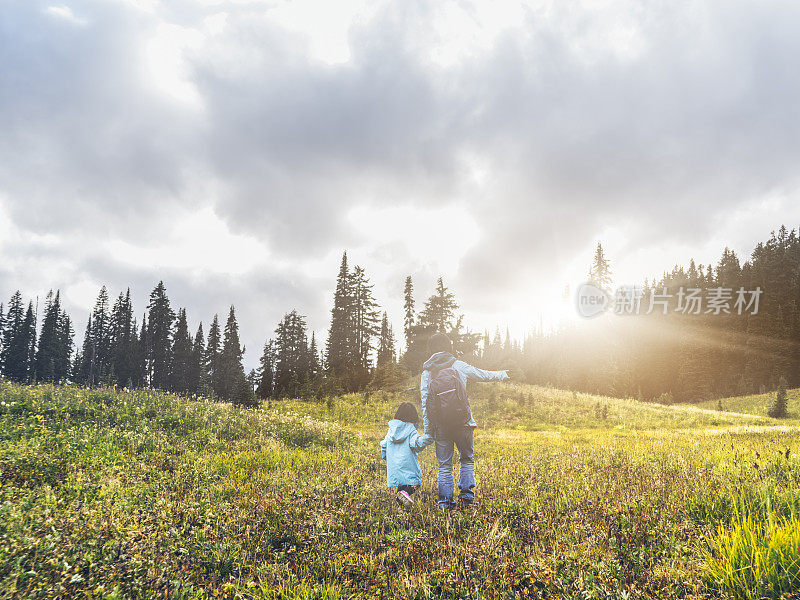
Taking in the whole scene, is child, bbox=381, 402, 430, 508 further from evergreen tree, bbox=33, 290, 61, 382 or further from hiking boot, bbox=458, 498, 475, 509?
evergreen tree, bbox=33, 290, 61, 382

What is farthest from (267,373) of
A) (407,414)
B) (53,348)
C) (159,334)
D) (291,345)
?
(407,414)

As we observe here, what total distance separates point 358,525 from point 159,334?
69.9 metres

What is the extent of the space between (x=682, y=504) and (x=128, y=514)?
7019mm

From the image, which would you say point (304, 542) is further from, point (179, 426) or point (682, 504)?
point (179, 426)

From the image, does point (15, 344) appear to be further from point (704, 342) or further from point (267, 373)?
point (704, 342)

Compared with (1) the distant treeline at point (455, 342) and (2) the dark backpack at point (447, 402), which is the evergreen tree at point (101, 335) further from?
(2) the dark backpack at point (447, 402)

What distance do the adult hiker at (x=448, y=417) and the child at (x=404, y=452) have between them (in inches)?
16.4

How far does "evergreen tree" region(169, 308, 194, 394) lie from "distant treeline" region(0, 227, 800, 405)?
18cm

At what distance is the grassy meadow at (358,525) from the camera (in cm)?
332

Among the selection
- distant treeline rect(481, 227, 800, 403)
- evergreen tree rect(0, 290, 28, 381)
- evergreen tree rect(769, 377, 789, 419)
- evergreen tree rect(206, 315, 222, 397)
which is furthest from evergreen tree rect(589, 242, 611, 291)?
evergreen tree rect(0, 290, 28, 381)

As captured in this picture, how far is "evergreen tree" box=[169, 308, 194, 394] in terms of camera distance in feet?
209

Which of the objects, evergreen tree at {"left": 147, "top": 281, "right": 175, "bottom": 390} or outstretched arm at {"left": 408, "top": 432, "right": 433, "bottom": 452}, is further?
evergreen tree at {"left": 147, "top": 281, "right": 175, "bottom": 390}

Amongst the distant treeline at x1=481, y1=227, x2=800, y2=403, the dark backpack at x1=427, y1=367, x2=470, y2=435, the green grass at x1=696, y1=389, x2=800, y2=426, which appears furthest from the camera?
the distant treeline at x1=481, y1=227, x2=800, y2=403

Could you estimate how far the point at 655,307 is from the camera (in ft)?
238
